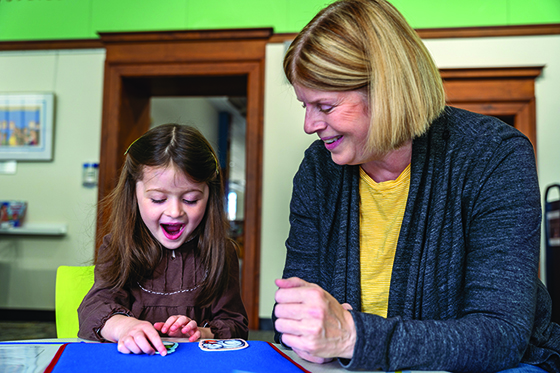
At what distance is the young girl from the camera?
1291 mm

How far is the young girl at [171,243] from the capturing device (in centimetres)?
129

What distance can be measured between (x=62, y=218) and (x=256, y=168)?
6.03 ft

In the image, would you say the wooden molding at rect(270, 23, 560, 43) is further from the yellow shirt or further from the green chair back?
the green chair back

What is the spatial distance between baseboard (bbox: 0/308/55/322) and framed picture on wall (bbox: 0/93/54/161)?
1363 mm

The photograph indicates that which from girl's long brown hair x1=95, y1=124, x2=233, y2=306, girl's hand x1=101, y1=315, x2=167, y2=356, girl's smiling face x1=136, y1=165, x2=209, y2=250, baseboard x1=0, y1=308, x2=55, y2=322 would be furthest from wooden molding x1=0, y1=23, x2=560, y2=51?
girl's hand x1=101, y1=315, x2=167, y2=356

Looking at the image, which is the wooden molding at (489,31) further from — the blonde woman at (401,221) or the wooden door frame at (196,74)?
the blonde woman at (401,221)

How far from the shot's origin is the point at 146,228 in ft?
4.64

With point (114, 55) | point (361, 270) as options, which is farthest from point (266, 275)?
point (361, 270)

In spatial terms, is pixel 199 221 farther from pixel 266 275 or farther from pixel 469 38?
pixel 469 38

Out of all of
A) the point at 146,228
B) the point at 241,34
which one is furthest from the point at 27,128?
the point at 146,228

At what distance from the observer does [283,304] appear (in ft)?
2.45

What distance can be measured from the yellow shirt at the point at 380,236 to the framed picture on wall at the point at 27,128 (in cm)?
374

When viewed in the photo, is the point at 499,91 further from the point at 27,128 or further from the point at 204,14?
the point at 27,128

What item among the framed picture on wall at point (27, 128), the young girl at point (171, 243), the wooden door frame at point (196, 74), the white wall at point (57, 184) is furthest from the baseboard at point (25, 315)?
the young girl at point (171, 243)
